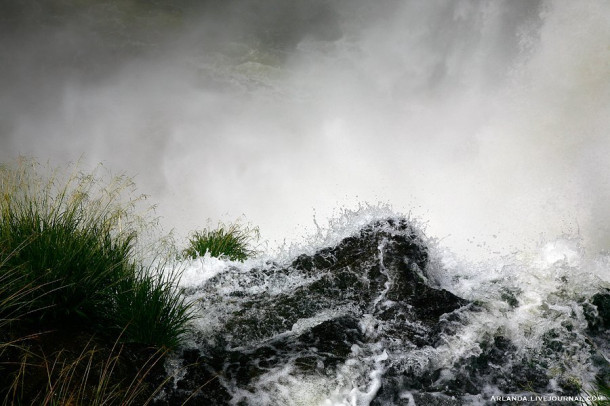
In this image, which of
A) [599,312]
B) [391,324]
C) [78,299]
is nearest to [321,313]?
[391,324]

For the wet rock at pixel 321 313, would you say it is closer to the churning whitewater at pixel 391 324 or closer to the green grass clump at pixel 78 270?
the churning whitewater at pixel 391 324

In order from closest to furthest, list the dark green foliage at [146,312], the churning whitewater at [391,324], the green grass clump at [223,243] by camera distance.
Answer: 1. the dark green foliage at [146,312]
2. the churning whitewater at [391,324]
3. the green grass clump at [223,243]

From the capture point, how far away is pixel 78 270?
3.89m

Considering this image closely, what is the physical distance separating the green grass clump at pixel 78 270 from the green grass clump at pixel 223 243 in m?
4.15

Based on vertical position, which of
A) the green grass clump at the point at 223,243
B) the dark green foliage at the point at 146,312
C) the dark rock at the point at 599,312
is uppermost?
the green grass clump at the point at 223,243

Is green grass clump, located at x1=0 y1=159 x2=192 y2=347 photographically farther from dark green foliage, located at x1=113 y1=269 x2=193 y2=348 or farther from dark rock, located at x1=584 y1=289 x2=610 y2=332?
dark rock, located at x1=584 y1=289 x2=610 y2=332

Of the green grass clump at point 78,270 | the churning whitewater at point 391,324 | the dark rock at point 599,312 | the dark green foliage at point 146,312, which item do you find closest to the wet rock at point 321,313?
the churning whitewater at point 391,324

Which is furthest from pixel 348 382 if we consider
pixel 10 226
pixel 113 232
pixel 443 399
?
pixel 10 226

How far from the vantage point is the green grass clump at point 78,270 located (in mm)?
3658

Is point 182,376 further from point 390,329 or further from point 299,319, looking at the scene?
point 390,329

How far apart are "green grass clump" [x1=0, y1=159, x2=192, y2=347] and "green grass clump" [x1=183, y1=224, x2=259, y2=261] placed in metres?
4.15

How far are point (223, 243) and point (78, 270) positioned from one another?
5.25 metres

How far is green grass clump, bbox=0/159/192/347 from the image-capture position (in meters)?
3.66

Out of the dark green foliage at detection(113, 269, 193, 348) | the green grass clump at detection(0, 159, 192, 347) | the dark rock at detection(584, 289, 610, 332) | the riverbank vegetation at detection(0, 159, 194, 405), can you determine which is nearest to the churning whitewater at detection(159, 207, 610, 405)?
the dark rock at detection(584, 289, 610, 332)
